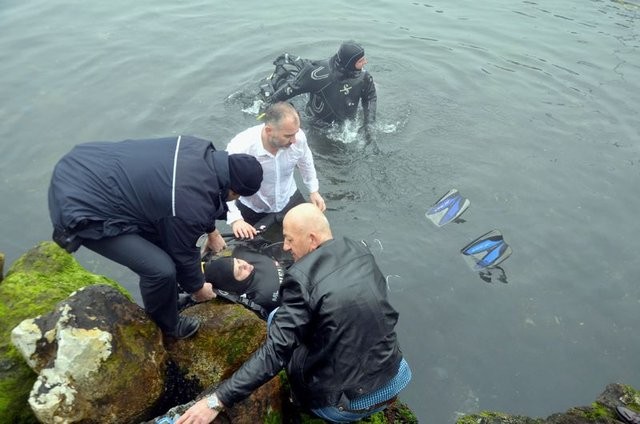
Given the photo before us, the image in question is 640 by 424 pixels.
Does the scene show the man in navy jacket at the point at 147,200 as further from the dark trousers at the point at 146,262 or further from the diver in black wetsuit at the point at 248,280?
the diver in black wetsuit at the point at 248,280

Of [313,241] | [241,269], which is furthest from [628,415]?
[241,269]

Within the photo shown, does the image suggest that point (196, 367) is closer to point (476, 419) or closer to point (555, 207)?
point (476, 419)

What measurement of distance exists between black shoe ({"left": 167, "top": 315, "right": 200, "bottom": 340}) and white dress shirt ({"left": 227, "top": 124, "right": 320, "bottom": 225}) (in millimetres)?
1887

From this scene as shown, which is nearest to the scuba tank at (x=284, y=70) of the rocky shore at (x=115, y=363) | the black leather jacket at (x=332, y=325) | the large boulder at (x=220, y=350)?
the large boulder at (x=220, y=350)

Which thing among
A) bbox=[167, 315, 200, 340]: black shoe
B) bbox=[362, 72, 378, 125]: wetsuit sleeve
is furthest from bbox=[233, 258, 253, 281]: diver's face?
bbox=[362, 72, 378, 125]: wetsuit sleeve

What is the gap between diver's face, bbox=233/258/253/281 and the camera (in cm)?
479

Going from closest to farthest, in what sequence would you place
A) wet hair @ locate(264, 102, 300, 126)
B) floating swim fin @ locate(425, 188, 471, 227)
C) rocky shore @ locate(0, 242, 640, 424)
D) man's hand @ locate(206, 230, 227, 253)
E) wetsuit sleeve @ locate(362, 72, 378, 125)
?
rocky shore @ locate(0, 242, 640, 424), man's hand @ locate(206, 230, 227, 253), wet hair @ locate(264, 102, 300, 126), floating swim fin @ locate(425, 188, 471, 227), wetsuit sleeve @ locate(362, 72, 378, 125)

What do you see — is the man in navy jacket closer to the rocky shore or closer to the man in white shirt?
the rocky shore

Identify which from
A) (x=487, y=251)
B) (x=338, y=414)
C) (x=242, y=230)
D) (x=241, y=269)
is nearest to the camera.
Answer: (x=338, y=414)

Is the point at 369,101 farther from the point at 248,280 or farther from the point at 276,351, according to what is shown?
the point at 276,351

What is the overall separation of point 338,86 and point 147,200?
6430 mm

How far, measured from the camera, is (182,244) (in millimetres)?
3703

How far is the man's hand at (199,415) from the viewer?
3.34m

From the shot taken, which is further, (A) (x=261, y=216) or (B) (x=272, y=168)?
(A) (x=261, y=216)
